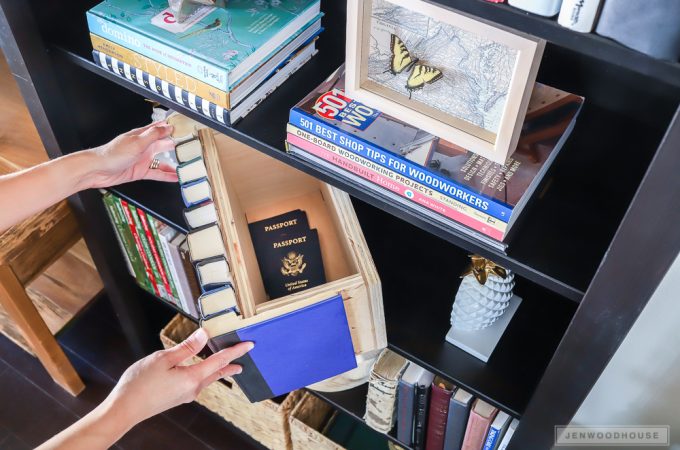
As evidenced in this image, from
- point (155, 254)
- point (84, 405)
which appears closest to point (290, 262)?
point (155, 254)

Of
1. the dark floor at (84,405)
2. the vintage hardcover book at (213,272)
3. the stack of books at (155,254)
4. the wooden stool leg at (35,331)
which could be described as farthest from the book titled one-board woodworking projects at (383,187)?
the dark floor at (84,405)

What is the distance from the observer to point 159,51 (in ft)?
3.28

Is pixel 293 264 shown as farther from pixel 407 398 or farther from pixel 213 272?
pixel 407 398

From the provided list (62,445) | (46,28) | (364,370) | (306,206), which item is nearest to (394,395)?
(364,370)

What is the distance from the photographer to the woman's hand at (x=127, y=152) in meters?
1.18

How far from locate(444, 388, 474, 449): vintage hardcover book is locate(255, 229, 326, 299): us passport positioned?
328 millimetres

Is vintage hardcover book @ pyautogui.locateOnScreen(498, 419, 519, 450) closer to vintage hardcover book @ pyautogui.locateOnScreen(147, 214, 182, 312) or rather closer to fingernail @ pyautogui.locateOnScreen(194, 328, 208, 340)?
fingernail @ pyautogui.locateOnScreen(194, 328, 208, 340)

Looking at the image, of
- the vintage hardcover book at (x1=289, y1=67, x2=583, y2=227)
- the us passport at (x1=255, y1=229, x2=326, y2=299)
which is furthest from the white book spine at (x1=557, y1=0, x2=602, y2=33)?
the us passport at (x1=255, y1=229, x2=326, y2=299)

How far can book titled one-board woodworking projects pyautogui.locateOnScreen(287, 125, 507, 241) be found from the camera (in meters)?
0.85

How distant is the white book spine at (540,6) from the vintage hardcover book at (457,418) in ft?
2.45

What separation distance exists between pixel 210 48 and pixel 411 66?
0.33 meters

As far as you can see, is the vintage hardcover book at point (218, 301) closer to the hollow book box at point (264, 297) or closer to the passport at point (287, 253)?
the hollow book box at point (264, 297)

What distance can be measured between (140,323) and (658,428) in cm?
130

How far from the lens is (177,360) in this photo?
3.70 ft
